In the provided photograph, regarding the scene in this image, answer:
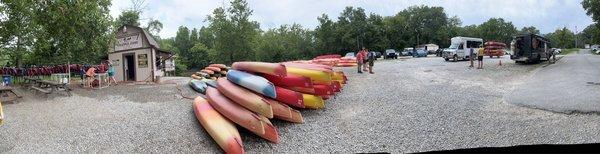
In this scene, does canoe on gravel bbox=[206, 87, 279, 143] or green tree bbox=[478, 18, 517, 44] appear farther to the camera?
green tree bbox=[478, 18, 517, 44]

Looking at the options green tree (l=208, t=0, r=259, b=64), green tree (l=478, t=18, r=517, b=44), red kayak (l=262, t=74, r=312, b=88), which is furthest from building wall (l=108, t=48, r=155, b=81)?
green tree (l=478, t=18, r=517, b=44)

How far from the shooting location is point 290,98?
43.1ft

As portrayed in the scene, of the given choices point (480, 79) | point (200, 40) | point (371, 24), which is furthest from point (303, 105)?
point (200, 40)

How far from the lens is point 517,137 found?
10.6 meters

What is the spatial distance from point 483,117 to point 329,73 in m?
5.12

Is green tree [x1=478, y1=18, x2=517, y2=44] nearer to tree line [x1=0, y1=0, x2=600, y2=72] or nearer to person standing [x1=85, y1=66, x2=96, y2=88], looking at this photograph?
Answer: tree line [x1=0, y1=0, x2=600, y2=72]

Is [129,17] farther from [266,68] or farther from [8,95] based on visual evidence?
[266,68]

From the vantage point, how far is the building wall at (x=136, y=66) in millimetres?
26450

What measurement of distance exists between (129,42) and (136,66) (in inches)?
56.1

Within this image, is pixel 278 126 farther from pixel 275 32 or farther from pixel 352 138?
pixel 275 32

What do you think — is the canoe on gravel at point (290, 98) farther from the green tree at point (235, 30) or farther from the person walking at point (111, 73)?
the green tree at point (235, 30)

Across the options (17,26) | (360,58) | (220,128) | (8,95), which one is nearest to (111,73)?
(17,26)

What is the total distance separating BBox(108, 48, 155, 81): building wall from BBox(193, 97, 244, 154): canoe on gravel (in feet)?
47.2

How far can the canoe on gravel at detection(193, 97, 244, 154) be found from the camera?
9.80 m
